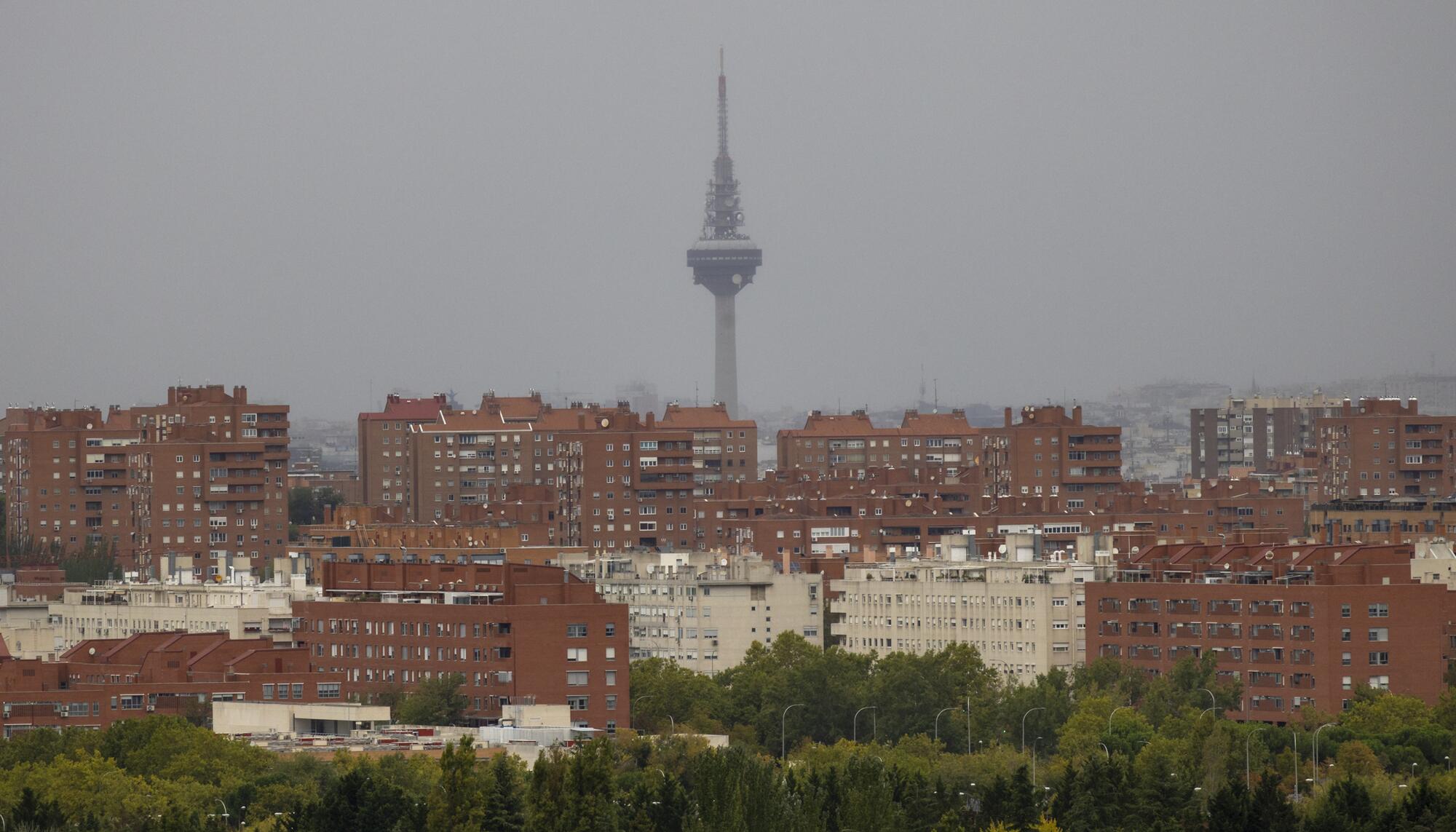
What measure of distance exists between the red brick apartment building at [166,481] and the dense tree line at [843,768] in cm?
6545

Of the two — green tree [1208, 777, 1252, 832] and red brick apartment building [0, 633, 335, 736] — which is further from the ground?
red brick apartment building [0, 633, 335, 736]

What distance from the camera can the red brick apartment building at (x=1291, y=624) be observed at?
9956cm

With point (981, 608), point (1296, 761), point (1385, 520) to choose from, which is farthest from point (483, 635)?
point (1385, 520)

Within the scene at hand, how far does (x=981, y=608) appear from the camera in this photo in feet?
383

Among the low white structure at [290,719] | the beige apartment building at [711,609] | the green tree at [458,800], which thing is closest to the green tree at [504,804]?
the green tree at [458,800]

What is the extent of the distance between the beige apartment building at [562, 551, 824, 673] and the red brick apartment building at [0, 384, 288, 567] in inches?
1746

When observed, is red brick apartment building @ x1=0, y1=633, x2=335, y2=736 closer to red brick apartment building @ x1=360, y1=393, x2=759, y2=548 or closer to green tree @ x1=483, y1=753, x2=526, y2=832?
green tree @ x1=483, y1=753, x2=526, y2=832

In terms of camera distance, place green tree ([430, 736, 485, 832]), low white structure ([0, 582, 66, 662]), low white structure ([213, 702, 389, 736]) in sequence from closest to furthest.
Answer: green tree ([430, 736, 485, 832]), low white structure ([213, 702, 389, 736]), low white structure ([0, 582, 66, 662])

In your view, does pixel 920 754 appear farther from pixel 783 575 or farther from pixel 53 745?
pixel 783 575

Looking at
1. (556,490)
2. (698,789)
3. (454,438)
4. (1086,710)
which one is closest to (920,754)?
(1086,710)

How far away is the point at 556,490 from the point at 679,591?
63156 millimetres

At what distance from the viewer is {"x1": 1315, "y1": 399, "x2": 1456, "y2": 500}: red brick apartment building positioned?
180500mm

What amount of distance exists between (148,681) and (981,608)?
→ 2966 cm

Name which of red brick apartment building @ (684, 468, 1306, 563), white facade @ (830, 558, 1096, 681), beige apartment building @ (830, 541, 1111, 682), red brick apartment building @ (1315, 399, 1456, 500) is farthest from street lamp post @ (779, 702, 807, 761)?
red brick apartment building @ (1315, 399, 1456, 500)
